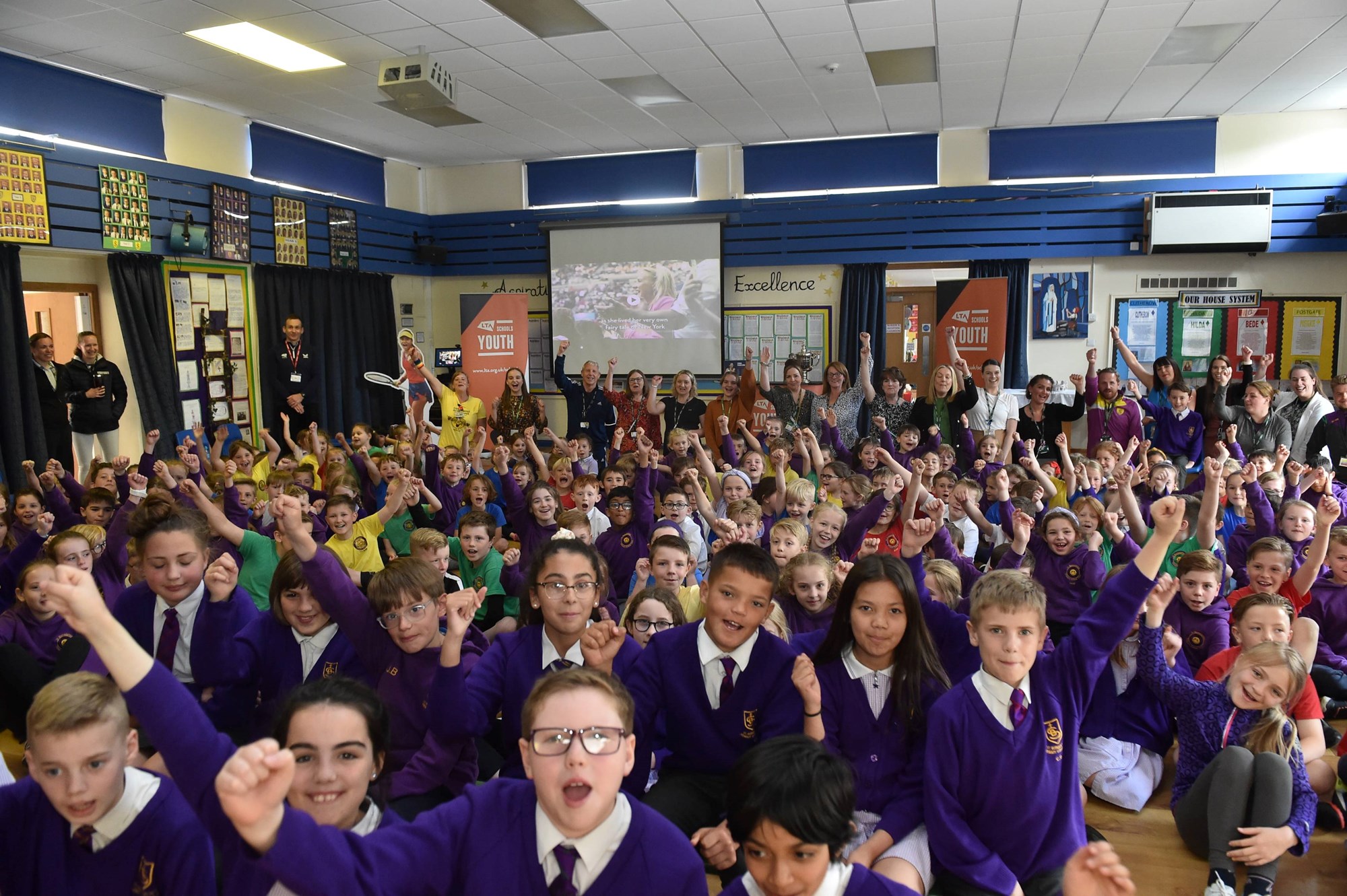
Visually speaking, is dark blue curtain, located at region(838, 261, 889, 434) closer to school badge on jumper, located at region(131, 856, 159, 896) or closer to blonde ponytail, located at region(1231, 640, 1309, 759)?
blonde ponytail, located at region(1231, 640, 1309, 759)

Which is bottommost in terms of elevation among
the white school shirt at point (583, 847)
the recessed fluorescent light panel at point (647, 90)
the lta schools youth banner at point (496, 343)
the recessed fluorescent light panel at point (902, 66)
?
the white school shirt at point (583, 847)

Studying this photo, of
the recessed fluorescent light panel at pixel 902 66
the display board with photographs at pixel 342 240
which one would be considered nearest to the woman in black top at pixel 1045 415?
the recessed fluorescent light panel at pixel 902 66

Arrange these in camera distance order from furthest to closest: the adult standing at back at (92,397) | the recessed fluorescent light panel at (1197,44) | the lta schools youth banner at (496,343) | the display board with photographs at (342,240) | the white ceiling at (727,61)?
the lta schools youth banner at (496,343) → the display board with photographs at (342,240) → the adult standing at back at (92,397) → the recessed fluorescent light panel at (1197,44) → the white ceiling at (727,61)

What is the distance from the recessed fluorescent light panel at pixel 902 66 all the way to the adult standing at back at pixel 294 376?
18.1 feet

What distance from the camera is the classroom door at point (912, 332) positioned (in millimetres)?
9609

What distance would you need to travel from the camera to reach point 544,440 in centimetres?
791

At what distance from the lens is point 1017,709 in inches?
80.6

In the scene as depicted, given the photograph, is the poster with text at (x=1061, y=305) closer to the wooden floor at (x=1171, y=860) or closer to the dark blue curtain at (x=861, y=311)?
the dark blue curtain at (x=861, y=311)

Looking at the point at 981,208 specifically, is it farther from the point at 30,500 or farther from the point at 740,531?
the point at 30,500

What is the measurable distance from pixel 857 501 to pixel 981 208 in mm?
5282

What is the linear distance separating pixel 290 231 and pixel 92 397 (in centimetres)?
261

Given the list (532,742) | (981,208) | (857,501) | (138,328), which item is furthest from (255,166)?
(532,742)

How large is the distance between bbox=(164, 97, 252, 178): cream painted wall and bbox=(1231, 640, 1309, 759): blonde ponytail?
26.3ft

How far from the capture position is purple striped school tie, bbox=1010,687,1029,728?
2.05 meters
